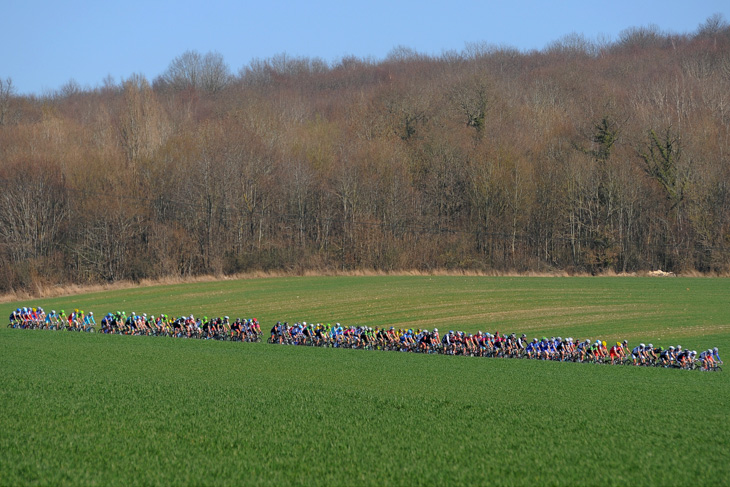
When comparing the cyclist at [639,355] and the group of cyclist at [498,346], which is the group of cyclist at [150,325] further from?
the cyclist at [639,355]

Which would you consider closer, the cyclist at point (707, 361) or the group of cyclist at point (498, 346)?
the cyclist at point (707, 361)

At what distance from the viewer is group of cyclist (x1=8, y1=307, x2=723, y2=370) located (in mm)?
28625

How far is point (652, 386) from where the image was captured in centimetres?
2173

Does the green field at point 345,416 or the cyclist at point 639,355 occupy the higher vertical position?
the green field at point 345,416

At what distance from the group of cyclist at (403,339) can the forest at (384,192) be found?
26762 millimetres

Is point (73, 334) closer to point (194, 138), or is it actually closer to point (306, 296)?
point (306, 296)

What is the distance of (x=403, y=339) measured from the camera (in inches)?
1324

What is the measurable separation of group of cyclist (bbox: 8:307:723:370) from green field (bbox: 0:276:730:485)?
2137 mm

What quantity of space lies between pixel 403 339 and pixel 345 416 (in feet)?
57.2

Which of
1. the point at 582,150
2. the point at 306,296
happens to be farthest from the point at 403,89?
the point at 306,296

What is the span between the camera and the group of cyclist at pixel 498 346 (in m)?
28.0

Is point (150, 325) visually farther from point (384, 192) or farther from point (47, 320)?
point (384, 192)

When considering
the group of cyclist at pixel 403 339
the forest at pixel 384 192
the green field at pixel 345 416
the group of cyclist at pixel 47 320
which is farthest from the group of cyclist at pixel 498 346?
the forest at pixel 384 192

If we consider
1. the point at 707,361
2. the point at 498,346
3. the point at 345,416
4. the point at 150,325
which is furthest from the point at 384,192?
the point at 345,416
